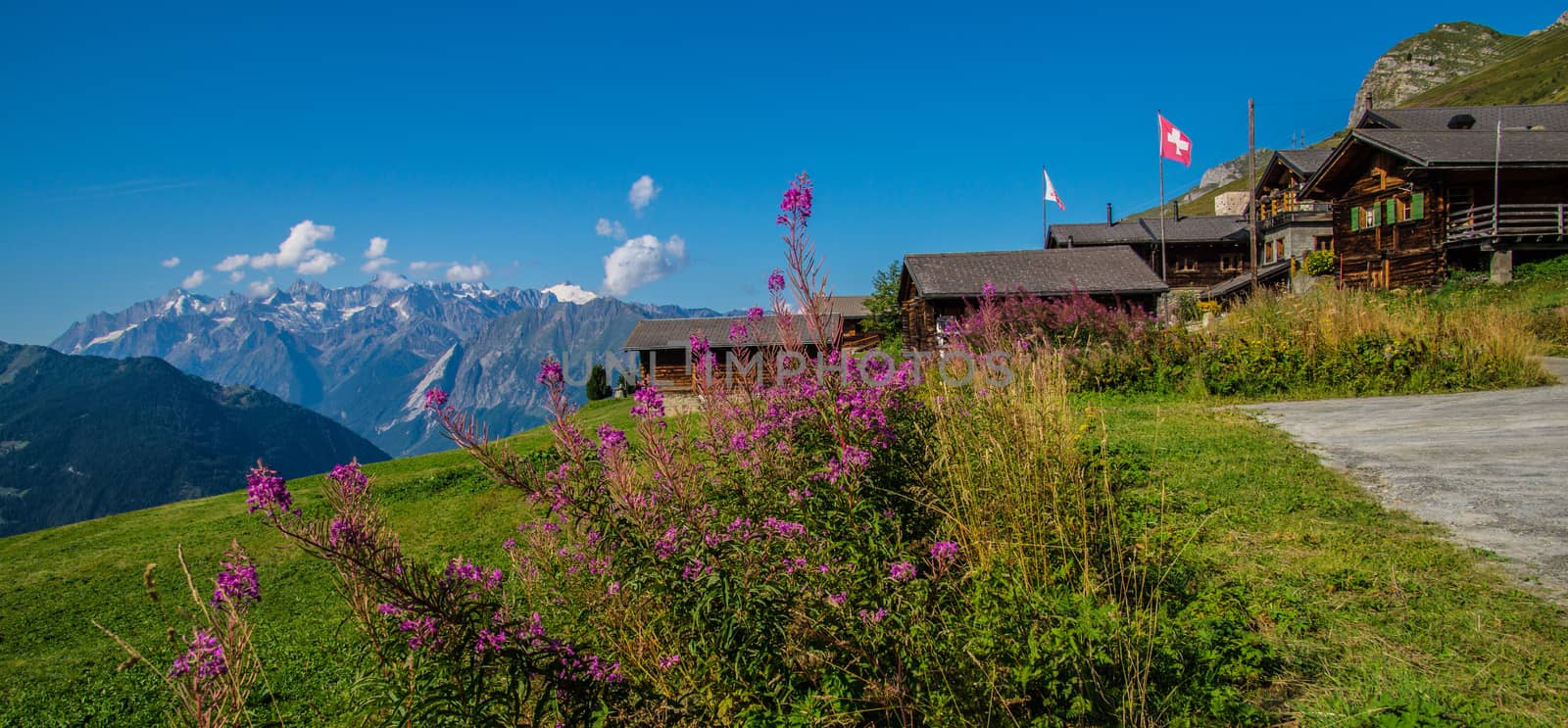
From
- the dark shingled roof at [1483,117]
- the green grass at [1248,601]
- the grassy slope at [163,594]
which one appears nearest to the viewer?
the green grass at [1248,601]

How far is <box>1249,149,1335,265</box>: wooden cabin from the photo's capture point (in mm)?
34688

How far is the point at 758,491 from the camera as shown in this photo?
10.7ft

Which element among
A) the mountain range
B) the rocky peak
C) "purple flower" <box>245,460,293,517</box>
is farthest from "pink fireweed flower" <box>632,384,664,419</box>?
the mountain range

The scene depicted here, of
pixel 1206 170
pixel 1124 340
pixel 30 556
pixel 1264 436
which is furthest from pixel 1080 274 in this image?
pixel 1206 170

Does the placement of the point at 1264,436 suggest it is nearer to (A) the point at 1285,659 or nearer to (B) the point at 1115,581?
(B) the point at 1115,581

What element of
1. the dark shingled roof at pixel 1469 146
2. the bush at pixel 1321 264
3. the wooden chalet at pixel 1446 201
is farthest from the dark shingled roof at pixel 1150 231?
the dark shingled roof at pixel 1469 146

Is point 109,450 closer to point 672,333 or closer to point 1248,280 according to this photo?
point 672,333

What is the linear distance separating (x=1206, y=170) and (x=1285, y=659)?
19959cm

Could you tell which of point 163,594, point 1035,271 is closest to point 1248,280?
point 1035,271

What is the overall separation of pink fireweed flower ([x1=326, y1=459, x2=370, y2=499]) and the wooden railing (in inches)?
1130

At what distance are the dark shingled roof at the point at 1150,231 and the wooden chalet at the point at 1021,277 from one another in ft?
50.5

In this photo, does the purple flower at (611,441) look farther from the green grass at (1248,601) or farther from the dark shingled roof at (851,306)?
the dark shingled roof at (851,306)

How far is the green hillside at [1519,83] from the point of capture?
71125 millimetres

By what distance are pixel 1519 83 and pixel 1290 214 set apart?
71902 mm
